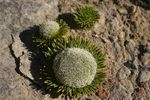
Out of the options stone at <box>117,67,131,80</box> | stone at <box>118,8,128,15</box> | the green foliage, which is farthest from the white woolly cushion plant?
stone at <box>118,8,128,15</box>

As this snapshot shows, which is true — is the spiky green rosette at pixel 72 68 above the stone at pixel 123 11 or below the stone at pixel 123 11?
below

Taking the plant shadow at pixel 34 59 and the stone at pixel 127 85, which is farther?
the stone at pixel 127 85

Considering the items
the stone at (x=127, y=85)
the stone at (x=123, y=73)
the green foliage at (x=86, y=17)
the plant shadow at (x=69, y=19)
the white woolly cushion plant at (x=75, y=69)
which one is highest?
the green foliage at (x=86, y=17)

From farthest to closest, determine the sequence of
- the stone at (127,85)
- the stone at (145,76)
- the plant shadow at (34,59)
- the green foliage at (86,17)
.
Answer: the green foliage at (86,17)
the stone at (145,76)
the stone at (127,85)
the plant shadow at (34,59)

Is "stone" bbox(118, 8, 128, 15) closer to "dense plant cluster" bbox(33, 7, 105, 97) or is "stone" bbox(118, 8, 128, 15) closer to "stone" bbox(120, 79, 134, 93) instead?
"dense plant cluster" bbox(33, 7, 105, 97)

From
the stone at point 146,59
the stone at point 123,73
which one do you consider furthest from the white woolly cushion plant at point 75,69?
the stone at point 146,59

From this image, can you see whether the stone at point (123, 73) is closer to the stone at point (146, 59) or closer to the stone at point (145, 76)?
the stone at point (145, 76)
